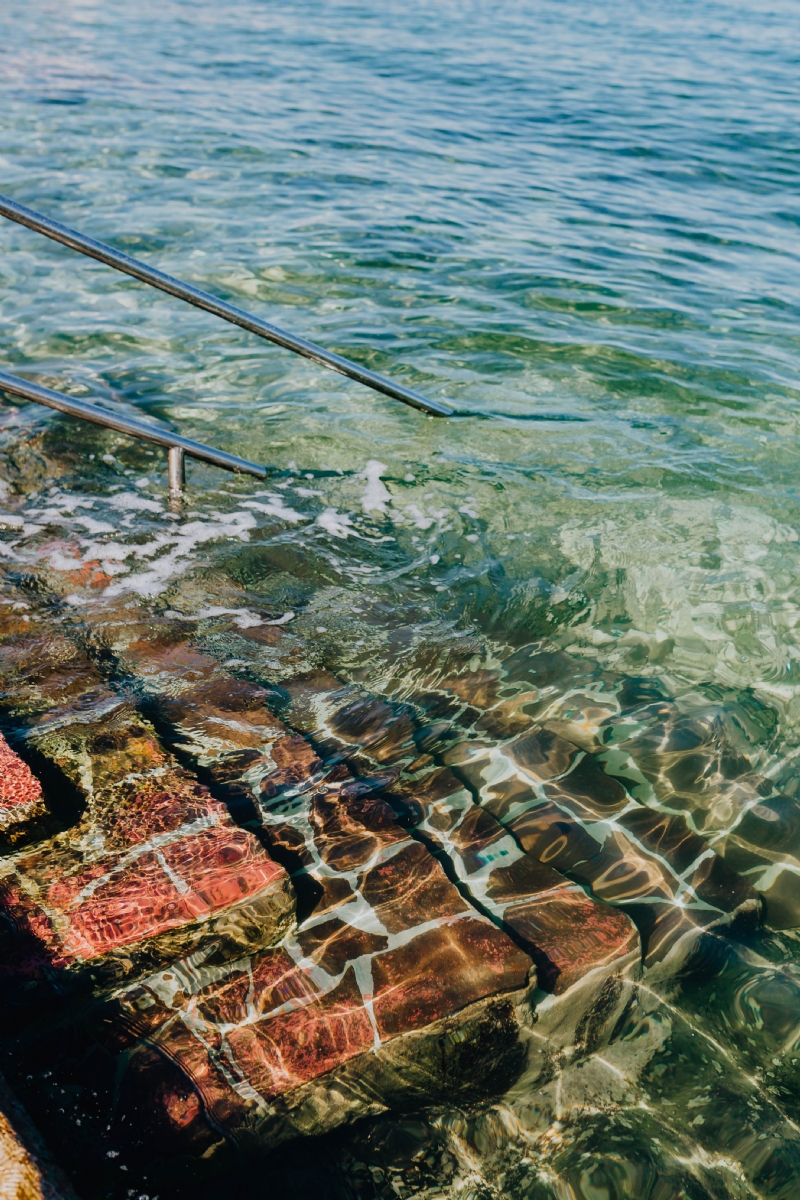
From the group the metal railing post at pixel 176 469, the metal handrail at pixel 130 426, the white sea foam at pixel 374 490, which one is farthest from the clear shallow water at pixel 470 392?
the metal handrail at pixel 130 426

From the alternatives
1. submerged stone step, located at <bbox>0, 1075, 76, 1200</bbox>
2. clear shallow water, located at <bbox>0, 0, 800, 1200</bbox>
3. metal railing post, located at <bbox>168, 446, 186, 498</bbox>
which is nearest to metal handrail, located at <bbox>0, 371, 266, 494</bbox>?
metal railing post, located at <bbox>168, 446, 186, 498</bbox>

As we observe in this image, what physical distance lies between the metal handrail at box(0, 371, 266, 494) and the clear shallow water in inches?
16.2

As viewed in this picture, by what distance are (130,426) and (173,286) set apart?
0.63m

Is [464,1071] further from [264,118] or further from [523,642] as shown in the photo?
[264,118]

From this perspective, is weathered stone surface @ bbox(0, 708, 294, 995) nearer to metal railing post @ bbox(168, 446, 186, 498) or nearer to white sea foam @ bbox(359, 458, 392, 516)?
metal railing post @ bbox(168, 446, 186, 498)

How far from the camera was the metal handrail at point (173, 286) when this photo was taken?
2.94m

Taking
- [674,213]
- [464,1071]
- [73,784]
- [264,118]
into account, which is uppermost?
[264,118]

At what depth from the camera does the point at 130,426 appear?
3.54 metres

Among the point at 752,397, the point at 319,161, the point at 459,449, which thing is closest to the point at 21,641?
the point at 459,449

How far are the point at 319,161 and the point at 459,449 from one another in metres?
6.55

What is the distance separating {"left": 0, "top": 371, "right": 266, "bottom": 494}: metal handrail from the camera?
3373 millimetres

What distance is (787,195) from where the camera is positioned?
973 centimetres

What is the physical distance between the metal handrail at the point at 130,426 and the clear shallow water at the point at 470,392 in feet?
1.35

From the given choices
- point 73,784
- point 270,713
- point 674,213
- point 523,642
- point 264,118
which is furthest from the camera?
point 264,118
